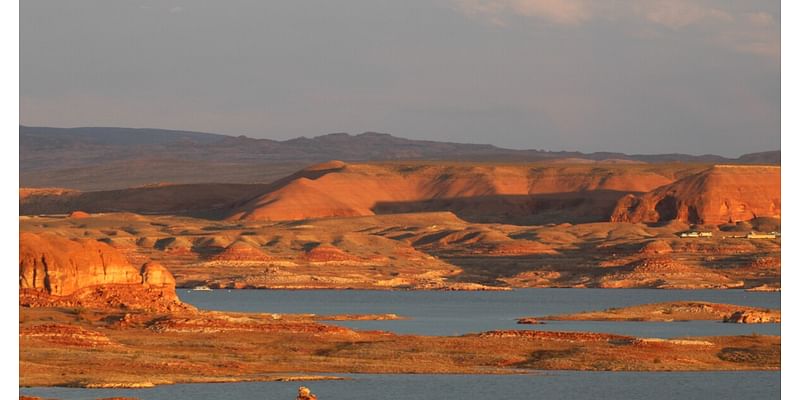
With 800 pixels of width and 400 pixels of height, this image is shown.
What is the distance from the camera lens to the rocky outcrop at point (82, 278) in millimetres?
74125

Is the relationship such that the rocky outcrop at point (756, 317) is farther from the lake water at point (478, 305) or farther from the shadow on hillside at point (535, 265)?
the shadow on hillside at point (535, 265)

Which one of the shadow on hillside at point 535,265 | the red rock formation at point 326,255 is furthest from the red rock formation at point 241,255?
the shadow on hillside at point 535,265

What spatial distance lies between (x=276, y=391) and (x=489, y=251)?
445ft

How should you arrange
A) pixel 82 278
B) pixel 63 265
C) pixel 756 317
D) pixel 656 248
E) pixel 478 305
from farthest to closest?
1. pixel 656 248
2. pixel 478 305
3. pixel 756 317
4. pixel 82 278
5. pixel 63 265

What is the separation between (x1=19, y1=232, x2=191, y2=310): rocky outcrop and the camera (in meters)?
74.1

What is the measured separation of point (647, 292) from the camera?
512 feet

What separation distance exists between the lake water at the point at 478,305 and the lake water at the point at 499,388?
25930mm

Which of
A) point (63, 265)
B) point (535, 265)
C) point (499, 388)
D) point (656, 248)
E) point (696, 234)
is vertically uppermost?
point (63, 265)

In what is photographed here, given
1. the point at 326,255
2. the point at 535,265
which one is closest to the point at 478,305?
the point at 535,265

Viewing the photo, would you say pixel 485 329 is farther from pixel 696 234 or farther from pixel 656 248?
pixel 696 234

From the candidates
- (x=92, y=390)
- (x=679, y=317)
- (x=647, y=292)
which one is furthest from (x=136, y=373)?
(x=647, y=292)

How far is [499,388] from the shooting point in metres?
51.2

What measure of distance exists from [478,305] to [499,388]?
252 feet

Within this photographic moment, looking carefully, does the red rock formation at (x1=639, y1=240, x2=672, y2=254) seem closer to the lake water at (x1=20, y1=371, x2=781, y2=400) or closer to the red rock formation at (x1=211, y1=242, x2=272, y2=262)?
the red rock formation at (x1=211, y1=242, x2=272, y2=262)
